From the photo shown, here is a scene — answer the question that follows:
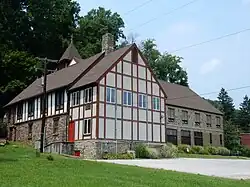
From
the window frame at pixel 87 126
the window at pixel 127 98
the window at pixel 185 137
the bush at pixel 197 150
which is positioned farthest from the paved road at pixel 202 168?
the window at pixel 185 137

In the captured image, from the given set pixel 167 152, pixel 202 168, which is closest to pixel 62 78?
pixel 167 152

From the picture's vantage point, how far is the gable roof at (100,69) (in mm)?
34969

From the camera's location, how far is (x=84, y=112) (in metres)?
34.8

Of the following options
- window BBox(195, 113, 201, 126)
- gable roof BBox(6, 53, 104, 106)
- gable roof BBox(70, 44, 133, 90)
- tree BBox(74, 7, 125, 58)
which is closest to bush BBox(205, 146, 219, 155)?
window BBox(195, 113, 201, 126)

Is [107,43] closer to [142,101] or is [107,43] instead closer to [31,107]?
[142,101]

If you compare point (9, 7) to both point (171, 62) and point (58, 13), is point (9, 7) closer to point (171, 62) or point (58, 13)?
point (58, 13)

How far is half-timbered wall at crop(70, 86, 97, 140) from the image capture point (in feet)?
111

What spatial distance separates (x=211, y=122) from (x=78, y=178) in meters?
41.0

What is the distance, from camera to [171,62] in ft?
226

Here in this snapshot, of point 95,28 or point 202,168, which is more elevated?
point 95,28

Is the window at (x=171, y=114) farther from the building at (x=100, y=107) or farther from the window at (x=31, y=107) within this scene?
the window at (x=31, y=107)

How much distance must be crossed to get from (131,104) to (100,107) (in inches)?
149

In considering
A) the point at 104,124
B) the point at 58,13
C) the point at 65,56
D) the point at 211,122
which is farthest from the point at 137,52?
the point at 58,13

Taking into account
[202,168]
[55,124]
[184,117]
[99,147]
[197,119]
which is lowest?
[202,168]
